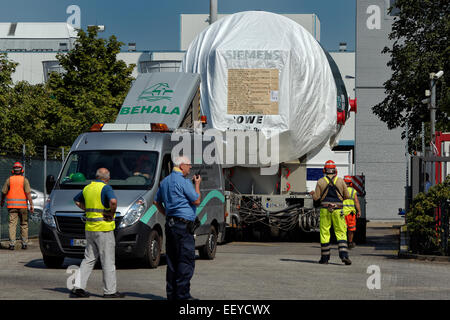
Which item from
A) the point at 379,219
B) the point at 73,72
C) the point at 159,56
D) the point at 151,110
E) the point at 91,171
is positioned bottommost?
the point at 379,219

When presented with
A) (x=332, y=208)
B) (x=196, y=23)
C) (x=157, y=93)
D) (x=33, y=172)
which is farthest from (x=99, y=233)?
(x=196, y=23)

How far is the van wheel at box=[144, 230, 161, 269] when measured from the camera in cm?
1436

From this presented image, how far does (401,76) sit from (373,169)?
805 inches

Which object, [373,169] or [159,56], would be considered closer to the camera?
[373,169]

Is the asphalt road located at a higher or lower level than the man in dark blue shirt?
lower

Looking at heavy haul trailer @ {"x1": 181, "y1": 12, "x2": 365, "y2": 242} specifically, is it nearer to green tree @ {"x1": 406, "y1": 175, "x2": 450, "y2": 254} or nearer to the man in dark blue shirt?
green tree @ {"x1": 406, "y1": 175, "x2": 450, "y2": 254}

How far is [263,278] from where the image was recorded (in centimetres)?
1318

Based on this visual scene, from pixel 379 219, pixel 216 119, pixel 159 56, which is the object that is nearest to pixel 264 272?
pixel 216 119

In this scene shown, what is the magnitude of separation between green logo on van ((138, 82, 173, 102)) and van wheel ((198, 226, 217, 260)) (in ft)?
10.1

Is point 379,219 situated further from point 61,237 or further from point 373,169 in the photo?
point 61,237

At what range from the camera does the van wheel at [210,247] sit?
653 inches

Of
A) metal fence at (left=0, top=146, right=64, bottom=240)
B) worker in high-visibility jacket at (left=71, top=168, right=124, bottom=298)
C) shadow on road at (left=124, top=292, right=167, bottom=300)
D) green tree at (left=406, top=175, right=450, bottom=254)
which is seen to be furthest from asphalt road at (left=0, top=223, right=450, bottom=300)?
metal fence at (left=0, top=146, right=64, bottom=240)

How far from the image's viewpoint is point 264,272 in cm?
1413

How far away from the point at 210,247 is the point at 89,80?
20686 millimetres
